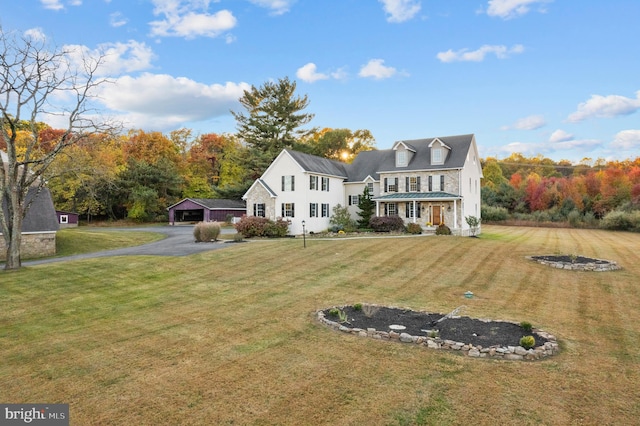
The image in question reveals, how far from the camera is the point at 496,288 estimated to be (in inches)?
550

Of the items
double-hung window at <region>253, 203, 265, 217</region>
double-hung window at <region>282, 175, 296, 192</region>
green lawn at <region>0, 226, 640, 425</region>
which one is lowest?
green lawn at <region>0, 226, 640, 425</region>

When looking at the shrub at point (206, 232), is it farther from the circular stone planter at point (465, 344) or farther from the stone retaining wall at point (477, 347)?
the stone retaining wall at point (477, 347)

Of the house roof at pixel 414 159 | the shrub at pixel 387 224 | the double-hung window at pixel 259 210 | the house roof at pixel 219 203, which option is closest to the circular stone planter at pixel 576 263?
the shrub at pixel 387 224

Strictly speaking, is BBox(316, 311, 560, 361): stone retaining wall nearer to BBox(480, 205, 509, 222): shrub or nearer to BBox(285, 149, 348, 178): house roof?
BBox(285, 149, 348, 178): house roof

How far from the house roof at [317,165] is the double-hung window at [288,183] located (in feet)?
4.62

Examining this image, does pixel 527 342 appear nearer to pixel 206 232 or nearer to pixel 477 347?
pixel 477 347

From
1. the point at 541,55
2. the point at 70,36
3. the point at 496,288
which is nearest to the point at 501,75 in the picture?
the point at 541,55

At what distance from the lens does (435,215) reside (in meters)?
31.3

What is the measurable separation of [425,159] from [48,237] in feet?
91.7

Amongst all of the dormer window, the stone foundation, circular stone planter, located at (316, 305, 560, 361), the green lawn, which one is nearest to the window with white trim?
the dormer window

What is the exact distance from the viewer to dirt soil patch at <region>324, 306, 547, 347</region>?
27.4 feet

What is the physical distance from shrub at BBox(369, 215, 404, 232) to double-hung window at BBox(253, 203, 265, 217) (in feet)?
29.9

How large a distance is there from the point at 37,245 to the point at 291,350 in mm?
22124

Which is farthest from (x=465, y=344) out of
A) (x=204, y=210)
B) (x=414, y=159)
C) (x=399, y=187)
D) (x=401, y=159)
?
(x=204, y=210)
